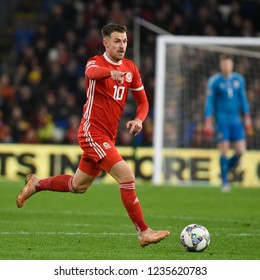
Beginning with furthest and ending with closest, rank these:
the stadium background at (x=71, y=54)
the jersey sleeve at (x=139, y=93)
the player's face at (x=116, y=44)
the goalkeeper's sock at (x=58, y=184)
A: the stadium background at (x=71, y=54), the goalkeeper's sock at (x=58, y=184), the jersey sleeve at (x=139, y=93), the player's face at (x=116, y=44)

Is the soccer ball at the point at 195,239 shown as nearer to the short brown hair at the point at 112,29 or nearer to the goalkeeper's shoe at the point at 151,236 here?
the goalkeeper's shoe at the point at 151,236

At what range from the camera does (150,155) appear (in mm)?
20828

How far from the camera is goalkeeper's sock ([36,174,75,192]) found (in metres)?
10.4

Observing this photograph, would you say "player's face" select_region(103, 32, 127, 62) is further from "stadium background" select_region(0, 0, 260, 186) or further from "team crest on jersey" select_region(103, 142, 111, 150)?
"stadium background" select_region(0, 0, 260, 186)

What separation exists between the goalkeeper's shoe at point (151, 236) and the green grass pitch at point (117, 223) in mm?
85

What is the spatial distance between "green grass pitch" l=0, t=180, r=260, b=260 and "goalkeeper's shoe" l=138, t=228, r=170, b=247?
0.09 m

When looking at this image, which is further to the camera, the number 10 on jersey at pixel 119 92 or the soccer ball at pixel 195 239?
the number 10 on jersey at pixel 119 92

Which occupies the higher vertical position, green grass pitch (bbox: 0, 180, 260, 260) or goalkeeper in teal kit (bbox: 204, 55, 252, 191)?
goalkeeper in teal kit (bbox: 204, 55, 252, 191)

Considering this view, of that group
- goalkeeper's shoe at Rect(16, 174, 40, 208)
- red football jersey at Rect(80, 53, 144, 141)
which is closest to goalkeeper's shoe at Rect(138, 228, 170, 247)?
red football jersey at Rect(80, 53, 144, 141)

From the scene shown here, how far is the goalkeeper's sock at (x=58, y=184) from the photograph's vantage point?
34.1 feet

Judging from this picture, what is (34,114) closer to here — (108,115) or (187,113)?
(187,113)

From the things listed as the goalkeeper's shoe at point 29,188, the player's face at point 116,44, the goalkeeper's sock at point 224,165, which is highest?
the player's face at point 116,44

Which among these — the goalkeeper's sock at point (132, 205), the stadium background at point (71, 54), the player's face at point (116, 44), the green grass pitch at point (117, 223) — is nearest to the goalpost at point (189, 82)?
the stadium background at point (71, 54)
